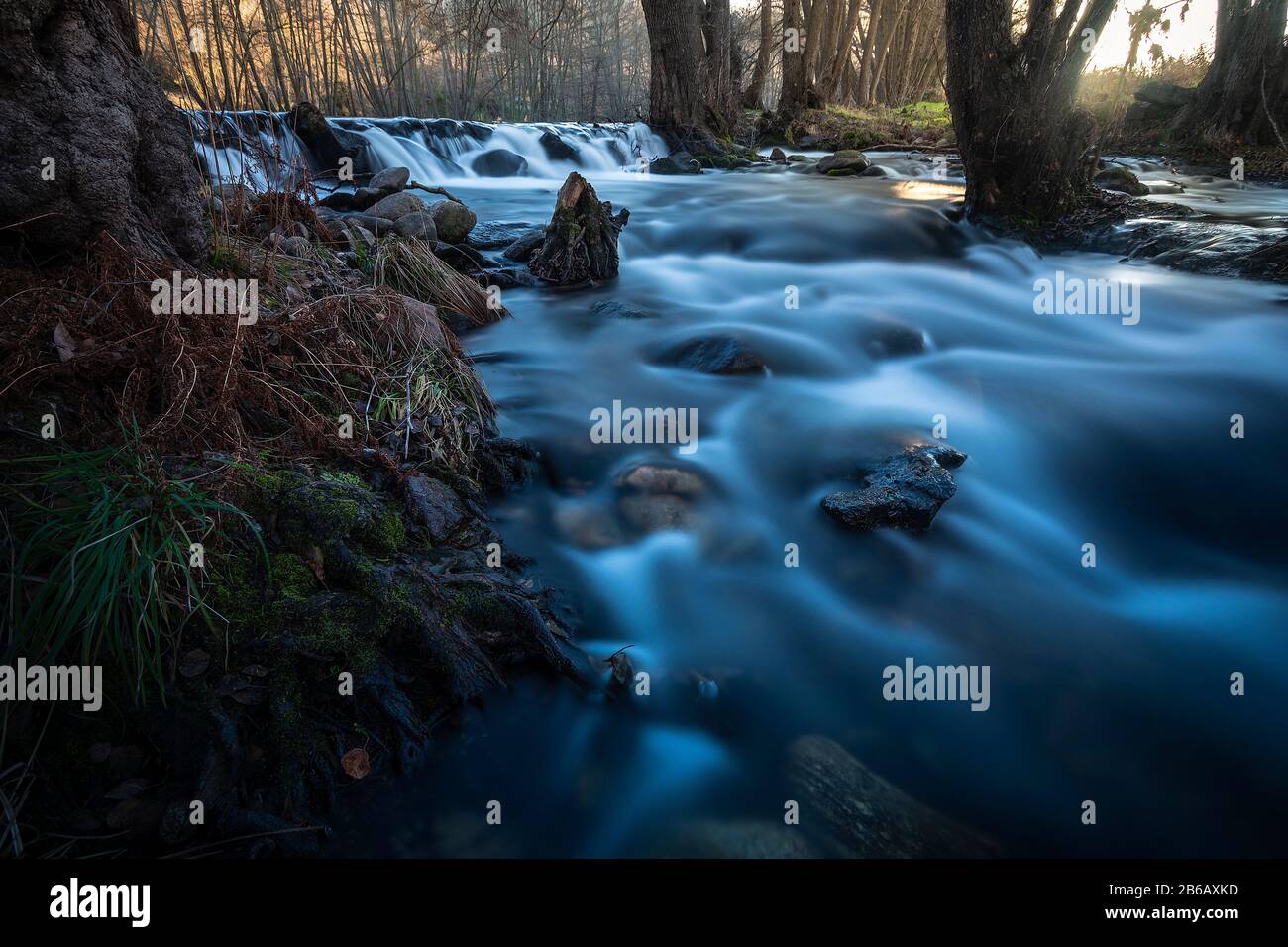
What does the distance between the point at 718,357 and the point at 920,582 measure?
241cm

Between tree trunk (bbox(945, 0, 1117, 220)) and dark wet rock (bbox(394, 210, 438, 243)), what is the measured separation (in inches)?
215

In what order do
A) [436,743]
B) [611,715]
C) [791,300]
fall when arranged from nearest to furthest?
[436,743]
[611,715]
[791,300]

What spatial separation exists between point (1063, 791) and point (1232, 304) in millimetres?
5117

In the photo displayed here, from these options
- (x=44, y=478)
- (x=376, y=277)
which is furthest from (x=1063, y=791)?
(x=376, y=277)

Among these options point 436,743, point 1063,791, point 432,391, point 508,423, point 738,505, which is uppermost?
point 432,391

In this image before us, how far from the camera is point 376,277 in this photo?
190 inches

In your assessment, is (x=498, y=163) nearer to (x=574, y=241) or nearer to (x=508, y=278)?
(x=574, y=241)

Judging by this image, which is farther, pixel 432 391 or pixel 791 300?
pixel 791 300

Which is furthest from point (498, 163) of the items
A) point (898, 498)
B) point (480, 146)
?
point (898, 498)

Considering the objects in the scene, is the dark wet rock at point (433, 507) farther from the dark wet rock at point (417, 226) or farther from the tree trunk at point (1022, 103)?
the tree trunk at point (1022, 103)

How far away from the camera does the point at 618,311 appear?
19.2 feet

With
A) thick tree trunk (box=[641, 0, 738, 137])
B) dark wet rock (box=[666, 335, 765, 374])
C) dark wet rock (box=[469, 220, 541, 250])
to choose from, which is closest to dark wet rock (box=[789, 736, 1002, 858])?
dark wet rock (box=[666, 335, 765, 374])
